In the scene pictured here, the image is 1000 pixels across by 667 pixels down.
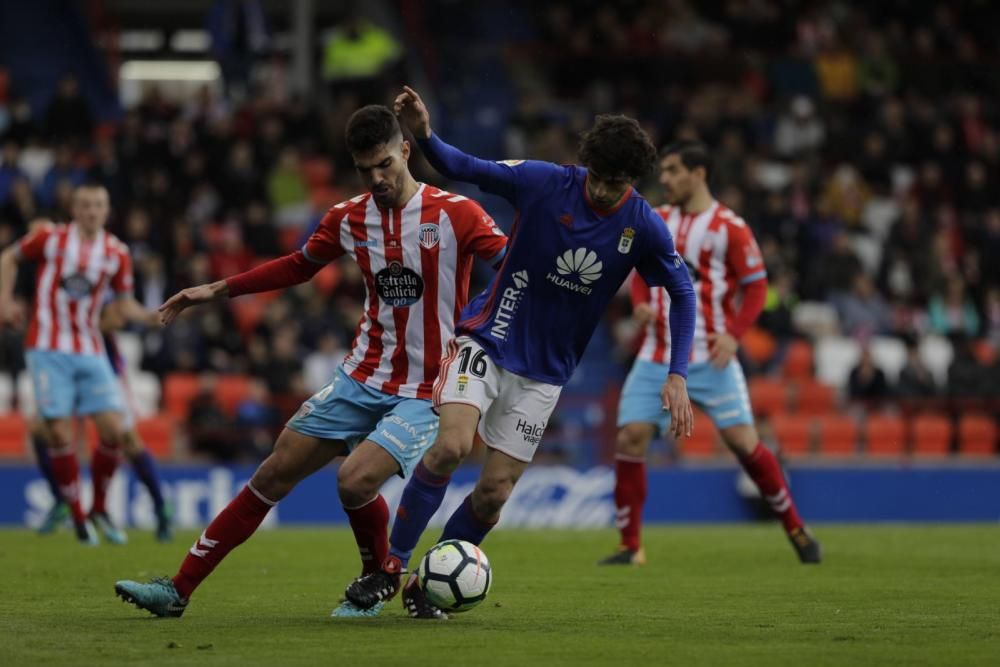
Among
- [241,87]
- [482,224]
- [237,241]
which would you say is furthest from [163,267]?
[482,224]

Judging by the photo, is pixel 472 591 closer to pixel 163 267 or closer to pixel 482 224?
pixel 482 224

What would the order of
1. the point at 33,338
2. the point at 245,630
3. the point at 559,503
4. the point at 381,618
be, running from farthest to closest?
1. the point at 559,503
2. the point at 33,338
3. the point at 381,618
4. the point at 245,630

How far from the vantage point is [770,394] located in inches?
813

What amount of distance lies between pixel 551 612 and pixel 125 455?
5.99 m

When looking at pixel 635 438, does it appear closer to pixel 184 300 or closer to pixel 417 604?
pixel 417 604

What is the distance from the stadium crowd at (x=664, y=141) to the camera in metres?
19.8

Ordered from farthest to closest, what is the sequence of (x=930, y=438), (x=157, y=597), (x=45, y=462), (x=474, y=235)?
(x=930, y=438) < (x=45, y=462) < (x=474, y=235) < (x=157, y=597)

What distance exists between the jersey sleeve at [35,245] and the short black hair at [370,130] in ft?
19.3

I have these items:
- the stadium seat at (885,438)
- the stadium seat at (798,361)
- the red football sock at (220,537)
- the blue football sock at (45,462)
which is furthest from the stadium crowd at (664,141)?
the red football sock at (220,537)

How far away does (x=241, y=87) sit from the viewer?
2378 cm

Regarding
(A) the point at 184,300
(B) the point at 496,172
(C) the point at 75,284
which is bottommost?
(A) the point at 184,300

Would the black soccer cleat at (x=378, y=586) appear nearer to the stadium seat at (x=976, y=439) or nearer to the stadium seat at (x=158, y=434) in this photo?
the stadium seat at (x=158, y=434)

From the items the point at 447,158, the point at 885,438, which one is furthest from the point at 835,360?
the point at 447,158

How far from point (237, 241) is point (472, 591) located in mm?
13570
